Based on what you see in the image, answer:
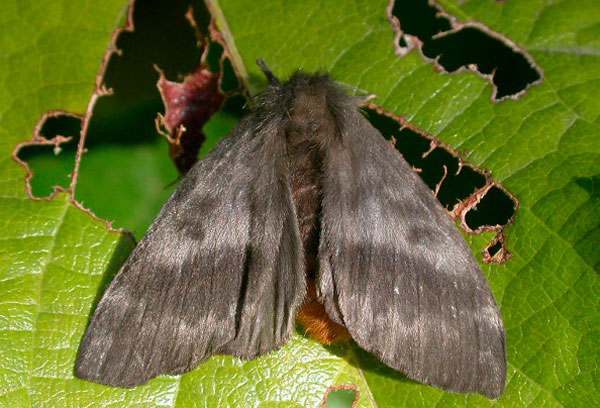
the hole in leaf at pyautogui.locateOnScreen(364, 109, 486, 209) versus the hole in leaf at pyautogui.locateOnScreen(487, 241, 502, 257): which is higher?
the hole in leaf at pyautogui.locateOnScreen(364, 109, 486, 209)

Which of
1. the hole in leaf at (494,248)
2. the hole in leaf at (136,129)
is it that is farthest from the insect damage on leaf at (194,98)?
the hole in leaf at (494,248)

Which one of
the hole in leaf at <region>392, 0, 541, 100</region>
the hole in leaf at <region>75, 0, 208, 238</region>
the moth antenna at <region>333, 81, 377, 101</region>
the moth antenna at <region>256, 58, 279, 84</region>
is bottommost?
the hole in leaf at <region>75, 0, 208, 238</region>

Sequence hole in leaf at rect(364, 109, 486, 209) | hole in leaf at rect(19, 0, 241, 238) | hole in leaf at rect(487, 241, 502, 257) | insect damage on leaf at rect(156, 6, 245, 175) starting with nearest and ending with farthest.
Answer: hole in leaf at rect(487, 241, 502, 257) → hole in leaf at rect(364, 109, 486, 209) → insect damage on leaf at rect(156, 6, 245, 175) → hole in leaf at rect(19, 0, 241, 238)

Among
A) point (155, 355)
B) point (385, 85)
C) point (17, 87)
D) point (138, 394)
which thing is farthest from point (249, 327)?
point (17, 87)

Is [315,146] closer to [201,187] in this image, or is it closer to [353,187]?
→ [353,187]

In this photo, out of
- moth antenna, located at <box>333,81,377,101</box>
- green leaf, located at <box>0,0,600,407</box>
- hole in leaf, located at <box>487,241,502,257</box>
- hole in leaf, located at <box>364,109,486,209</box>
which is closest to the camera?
green leaf, located at <box>0,0,600,407</box>

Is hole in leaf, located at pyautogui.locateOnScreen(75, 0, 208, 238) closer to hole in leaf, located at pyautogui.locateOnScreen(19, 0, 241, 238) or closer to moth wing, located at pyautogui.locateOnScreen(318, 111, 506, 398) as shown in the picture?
hole in leaf, located at pyautogui.locateOnScreen(19, 0, 241, 238)

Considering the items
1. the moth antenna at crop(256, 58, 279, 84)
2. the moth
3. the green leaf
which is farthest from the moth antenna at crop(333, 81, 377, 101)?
the moth antenna at crop(256, 58, 279, 84)

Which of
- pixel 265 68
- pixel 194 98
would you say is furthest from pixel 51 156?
pixel 265 68
